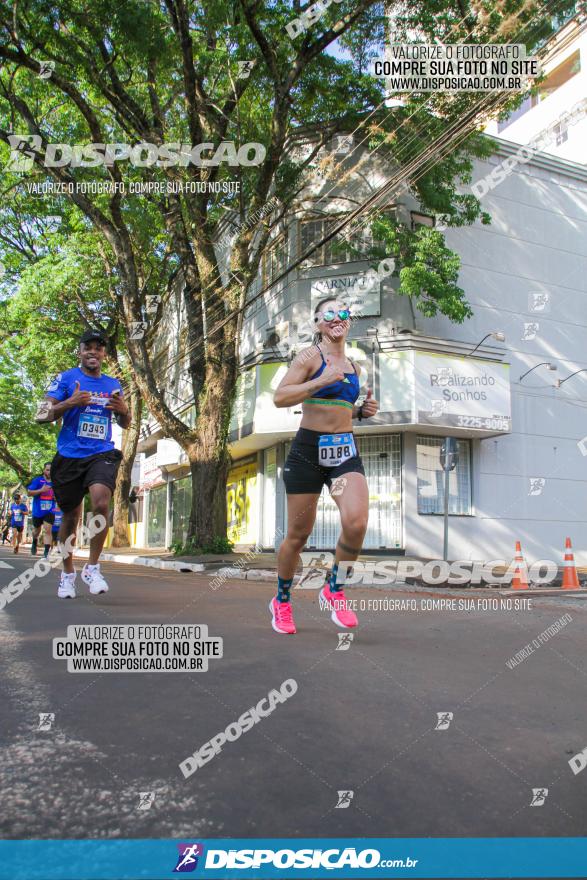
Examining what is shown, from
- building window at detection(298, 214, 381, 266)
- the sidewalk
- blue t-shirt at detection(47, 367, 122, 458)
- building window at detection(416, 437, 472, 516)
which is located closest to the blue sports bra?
blue t-shirt at detection(47, 367, 122, 458)

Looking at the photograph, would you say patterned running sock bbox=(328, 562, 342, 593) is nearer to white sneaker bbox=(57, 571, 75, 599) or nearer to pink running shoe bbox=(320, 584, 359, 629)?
pink running shoe bbox=(320, 584, 359, 629)

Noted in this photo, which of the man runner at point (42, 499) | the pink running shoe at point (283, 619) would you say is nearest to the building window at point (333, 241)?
the man runner at point (42, 499)

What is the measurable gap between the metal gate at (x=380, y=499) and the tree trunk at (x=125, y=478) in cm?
861

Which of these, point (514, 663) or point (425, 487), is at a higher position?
point (425, 487)

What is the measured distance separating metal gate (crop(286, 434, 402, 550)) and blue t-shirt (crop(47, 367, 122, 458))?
1293 cm

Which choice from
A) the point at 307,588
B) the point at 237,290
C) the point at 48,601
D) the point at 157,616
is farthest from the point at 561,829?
the point at 237,290

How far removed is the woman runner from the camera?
4.64 meters

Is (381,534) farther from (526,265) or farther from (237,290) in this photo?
(526,265)

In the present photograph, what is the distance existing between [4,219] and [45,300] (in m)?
4.03

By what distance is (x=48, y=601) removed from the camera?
5906mm

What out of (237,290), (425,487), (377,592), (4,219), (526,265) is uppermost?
(4,219)

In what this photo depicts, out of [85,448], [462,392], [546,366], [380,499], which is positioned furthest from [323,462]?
[546,366]

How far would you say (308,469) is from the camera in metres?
4.83

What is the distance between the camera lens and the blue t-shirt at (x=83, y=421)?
6.11 meters
